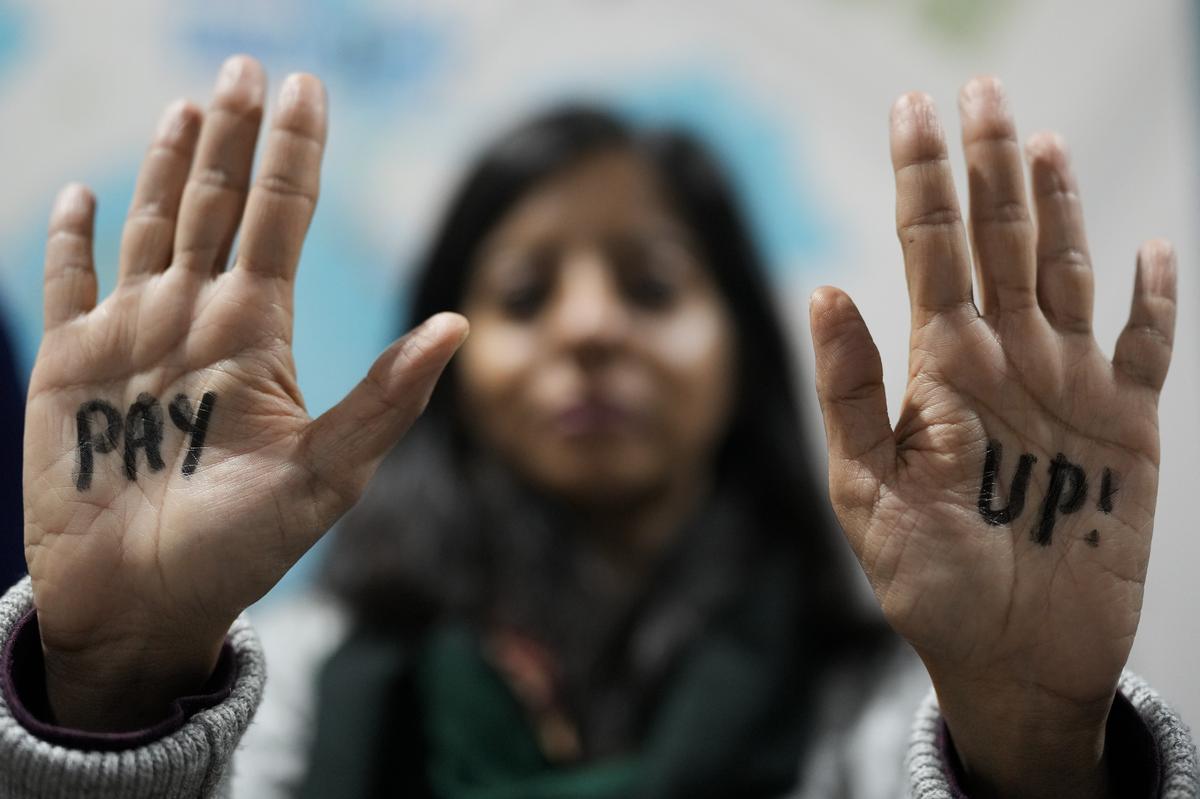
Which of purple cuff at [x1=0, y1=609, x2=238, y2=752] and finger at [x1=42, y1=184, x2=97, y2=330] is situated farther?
finger at [x1=42, y1=184, x2=97, y2=330]

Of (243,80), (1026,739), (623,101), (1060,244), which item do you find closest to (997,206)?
(1060,244)

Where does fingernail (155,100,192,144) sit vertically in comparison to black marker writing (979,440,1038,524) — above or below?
above

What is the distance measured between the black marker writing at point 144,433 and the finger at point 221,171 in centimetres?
11

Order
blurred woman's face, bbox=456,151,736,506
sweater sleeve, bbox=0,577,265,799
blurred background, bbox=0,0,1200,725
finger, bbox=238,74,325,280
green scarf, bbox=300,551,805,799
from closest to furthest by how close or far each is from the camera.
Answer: sweater sleeve, bbox=0,577,265,799 → finger, bbox=238,74,325,280 → green scarf, bbox=300,551,805,799 → blurred woman's face, bbox=456,151,736,506 → blurred background, bbox=0,0,1200,725

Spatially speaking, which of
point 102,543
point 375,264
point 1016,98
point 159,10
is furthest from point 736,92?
point 102,543

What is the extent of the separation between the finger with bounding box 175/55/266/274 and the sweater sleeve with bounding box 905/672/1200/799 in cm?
63

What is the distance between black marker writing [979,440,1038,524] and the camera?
71cm

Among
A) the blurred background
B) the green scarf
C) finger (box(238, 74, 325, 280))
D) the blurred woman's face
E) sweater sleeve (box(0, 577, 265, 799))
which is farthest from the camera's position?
the blurred background

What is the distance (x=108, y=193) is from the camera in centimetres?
166

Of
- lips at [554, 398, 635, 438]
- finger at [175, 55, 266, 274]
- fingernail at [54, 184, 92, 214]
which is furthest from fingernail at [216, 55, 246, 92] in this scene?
lips at [554, 398, 635, 438]

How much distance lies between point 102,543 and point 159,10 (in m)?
1.27

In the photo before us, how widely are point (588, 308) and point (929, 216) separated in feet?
1.87

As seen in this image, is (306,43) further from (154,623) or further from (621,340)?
(154,623)

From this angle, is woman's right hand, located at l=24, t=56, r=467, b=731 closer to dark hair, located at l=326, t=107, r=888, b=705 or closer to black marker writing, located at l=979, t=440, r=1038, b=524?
black marker writing, located at l=979, t=440, r=1038, b=524
